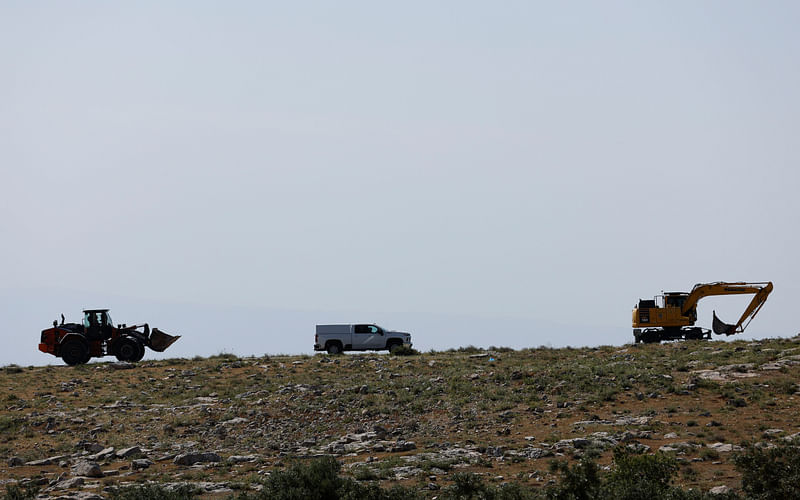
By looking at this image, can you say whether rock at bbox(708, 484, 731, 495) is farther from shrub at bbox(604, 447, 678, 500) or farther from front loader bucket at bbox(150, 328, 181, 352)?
front loader bucket at bbox(150, 328, 181, 352)

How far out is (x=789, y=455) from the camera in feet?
67.9

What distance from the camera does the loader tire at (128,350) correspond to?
46.1 m

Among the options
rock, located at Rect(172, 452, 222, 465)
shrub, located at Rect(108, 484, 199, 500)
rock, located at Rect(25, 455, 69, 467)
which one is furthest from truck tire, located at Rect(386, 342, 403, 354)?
shrub, located at Rect(108, 484, 199, 500)

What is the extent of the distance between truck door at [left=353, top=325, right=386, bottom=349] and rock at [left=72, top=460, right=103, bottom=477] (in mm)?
24531

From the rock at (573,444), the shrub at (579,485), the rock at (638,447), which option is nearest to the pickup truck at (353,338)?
the rock at (573,444)

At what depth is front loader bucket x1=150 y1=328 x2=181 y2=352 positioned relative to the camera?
157 ft

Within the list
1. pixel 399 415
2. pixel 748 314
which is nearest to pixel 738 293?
pixel 748 314

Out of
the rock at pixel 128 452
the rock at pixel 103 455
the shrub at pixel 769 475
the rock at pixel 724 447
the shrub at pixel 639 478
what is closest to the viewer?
the shrub at pixel 639 478

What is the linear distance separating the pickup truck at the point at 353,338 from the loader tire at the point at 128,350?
9.90m

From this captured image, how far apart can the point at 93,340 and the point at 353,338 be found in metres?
14.4

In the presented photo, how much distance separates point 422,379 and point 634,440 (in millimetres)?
12132

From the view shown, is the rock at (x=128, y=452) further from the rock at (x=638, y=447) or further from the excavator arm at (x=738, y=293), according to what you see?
the excavator arm at (x=738, y=293)

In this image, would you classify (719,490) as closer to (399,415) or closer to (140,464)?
(399,415)

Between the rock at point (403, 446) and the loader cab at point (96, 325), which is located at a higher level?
the loader cab at point (96, 325)
